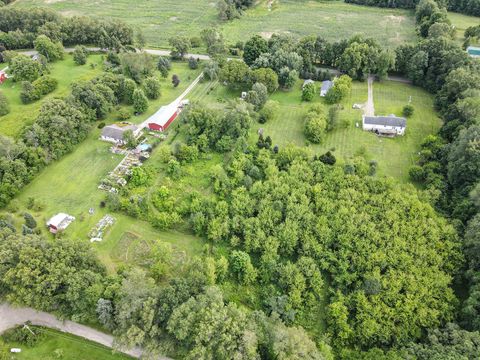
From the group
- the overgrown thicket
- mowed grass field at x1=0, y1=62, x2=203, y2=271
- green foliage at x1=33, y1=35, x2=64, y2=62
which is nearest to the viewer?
mowed grass field at x1=0, y1=62, x2=203, y2=271

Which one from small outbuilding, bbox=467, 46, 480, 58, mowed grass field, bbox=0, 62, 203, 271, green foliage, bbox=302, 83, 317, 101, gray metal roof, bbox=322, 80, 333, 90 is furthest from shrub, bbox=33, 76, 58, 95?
small outbuilding, bbox=467, 46, 480, 58

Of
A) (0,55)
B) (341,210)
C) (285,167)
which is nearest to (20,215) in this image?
(285,167)

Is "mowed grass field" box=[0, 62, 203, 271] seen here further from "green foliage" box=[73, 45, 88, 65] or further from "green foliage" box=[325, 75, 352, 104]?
"green foliage" box=[325, 75, 352, 104]

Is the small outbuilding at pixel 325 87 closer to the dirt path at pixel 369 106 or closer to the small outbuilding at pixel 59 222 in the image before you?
the dirt path at pixel 369 106

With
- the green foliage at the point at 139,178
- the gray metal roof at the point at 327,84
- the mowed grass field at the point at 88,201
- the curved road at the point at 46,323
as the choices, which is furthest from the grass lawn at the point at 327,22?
the curved road at the point at 46,323

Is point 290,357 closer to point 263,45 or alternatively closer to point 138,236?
point 138,236

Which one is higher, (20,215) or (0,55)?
(0,55)

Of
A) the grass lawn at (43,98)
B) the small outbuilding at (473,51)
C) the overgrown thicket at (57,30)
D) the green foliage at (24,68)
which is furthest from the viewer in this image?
the overgrown thicket at (57,30)
